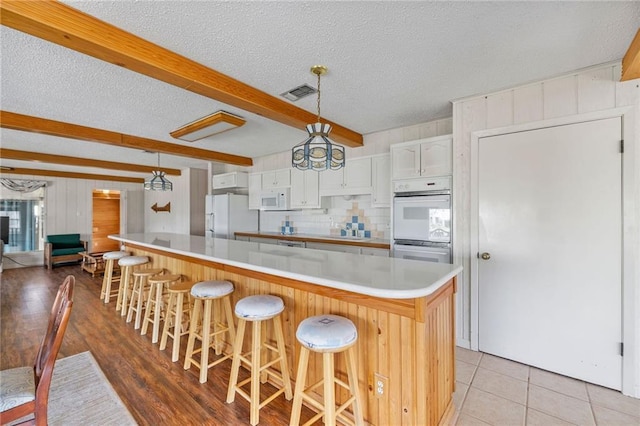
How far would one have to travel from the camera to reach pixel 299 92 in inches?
101

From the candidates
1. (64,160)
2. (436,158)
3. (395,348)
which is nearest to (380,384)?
(395,348)

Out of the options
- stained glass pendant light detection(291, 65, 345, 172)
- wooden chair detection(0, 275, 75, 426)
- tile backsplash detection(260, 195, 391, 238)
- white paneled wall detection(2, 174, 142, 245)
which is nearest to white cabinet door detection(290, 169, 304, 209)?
tile backsplash detection(260, 195, 391, 238)

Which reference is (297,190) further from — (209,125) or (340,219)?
(209,125)

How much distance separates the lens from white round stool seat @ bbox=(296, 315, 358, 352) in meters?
1.42

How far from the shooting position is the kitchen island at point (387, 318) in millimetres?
1420

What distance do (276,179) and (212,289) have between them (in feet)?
10.4

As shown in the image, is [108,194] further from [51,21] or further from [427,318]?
[427,318]

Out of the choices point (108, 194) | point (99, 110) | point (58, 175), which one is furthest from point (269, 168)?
point (108, 194)

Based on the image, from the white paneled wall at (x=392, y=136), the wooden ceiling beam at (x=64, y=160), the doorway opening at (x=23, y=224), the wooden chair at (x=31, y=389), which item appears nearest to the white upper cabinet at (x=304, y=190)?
the white paneled wall at (x=392, y=136)

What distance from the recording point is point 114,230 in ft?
30.7

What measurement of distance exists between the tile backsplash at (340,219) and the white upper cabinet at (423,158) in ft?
2.96

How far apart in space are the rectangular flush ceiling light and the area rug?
8.57 ft

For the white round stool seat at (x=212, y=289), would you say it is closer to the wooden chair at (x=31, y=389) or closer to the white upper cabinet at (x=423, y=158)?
the wooden chair at (x=31, y=389)

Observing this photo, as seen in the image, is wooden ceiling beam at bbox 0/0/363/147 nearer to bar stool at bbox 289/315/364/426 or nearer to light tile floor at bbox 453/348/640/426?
bar stool at bbox 289/315/364/426
